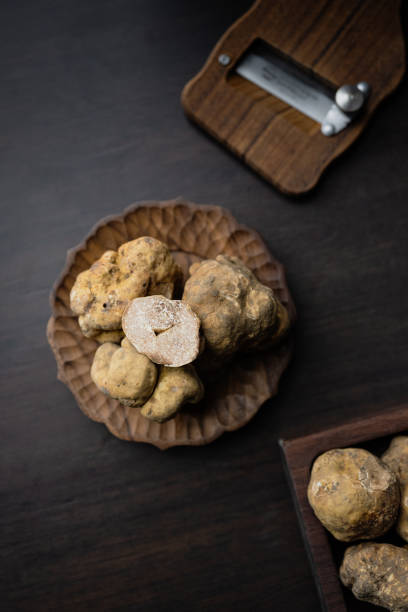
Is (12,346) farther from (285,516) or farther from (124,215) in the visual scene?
(285,516)

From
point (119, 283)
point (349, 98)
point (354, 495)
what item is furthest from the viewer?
point (349, 98)

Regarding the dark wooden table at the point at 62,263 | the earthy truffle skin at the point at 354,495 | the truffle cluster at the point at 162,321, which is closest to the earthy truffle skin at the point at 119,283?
the truffle cluster at the point at 162,321

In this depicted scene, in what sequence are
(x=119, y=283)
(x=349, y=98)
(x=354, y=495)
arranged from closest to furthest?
(x=354, y=495) → (x=119, y=283) → (x=349, y=98)

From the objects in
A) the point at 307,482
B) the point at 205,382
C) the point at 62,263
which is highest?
the point at 307,482

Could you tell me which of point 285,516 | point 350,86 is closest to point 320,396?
point 285,516

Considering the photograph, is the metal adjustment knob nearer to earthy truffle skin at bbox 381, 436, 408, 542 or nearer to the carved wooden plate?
the carved wooden plate

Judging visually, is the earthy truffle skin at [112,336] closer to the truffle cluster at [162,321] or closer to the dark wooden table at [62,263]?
the truffle cluster at [162,321]

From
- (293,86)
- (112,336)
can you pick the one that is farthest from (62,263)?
(293,86)

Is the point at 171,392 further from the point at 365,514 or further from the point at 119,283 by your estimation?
the point at 365,514
